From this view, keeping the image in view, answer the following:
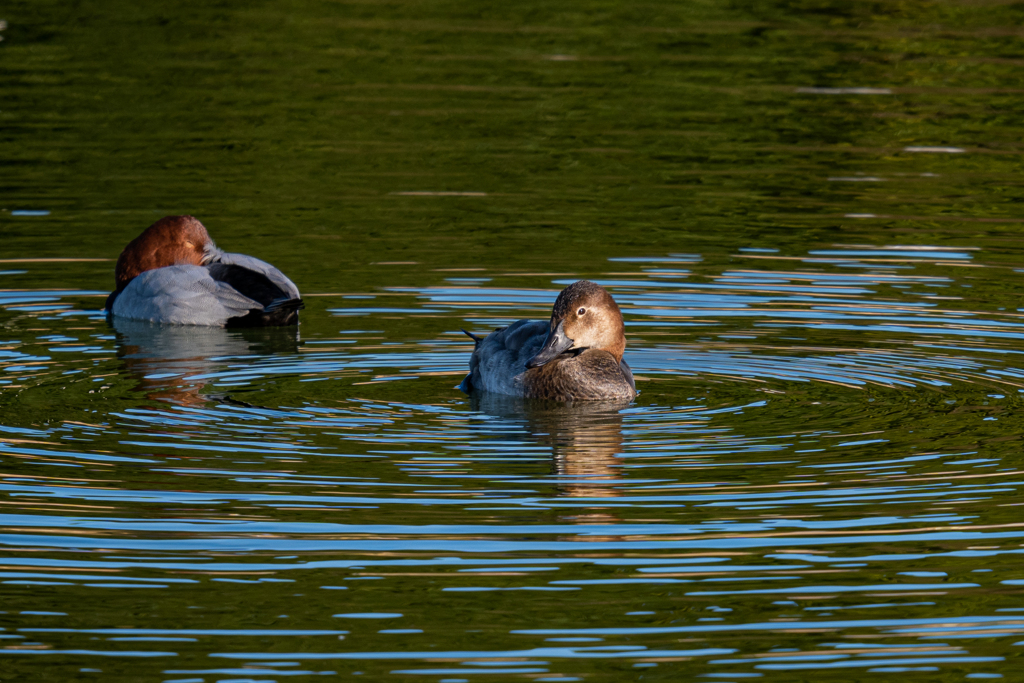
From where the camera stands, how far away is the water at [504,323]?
24.5ft

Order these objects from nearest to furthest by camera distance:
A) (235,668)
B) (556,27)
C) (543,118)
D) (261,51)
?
(235,668), (543,118), (261,51), (556,27)

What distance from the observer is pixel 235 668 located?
22.7 ft

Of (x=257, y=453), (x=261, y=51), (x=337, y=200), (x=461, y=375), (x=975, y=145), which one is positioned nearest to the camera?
(x=257, y=453)

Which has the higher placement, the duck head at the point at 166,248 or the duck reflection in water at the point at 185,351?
the duck head at the point at 166,248

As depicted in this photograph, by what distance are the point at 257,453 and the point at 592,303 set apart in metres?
2.83

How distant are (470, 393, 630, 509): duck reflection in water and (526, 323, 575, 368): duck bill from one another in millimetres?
332

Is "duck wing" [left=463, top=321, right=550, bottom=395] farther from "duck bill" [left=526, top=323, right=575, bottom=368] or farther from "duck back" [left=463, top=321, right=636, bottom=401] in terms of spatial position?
"duck bill" [left=526, top=323, right=575, bottom=368]

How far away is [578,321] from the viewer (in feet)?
38.9

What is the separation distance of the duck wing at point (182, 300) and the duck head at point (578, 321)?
4.02 m

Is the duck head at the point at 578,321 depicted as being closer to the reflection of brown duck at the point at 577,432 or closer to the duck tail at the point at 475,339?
the reflection of brown duck at the point at 577,432

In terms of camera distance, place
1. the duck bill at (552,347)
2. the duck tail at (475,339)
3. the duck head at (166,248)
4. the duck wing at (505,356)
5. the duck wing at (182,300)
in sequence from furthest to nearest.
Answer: the duck head at (166,248)
the duck wing at (182,300)
the duck tail at (475,339)
the duck wing at (505,356)
the duck bill at (552,347)

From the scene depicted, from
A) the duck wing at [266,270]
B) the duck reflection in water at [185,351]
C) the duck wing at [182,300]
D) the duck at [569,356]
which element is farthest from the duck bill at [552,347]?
the duck wing at [182,300]

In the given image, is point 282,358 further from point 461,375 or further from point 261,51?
point 261,51

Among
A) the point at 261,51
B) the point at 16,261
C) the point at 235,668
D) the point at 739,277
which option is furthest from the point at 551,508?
the point at 261,51
